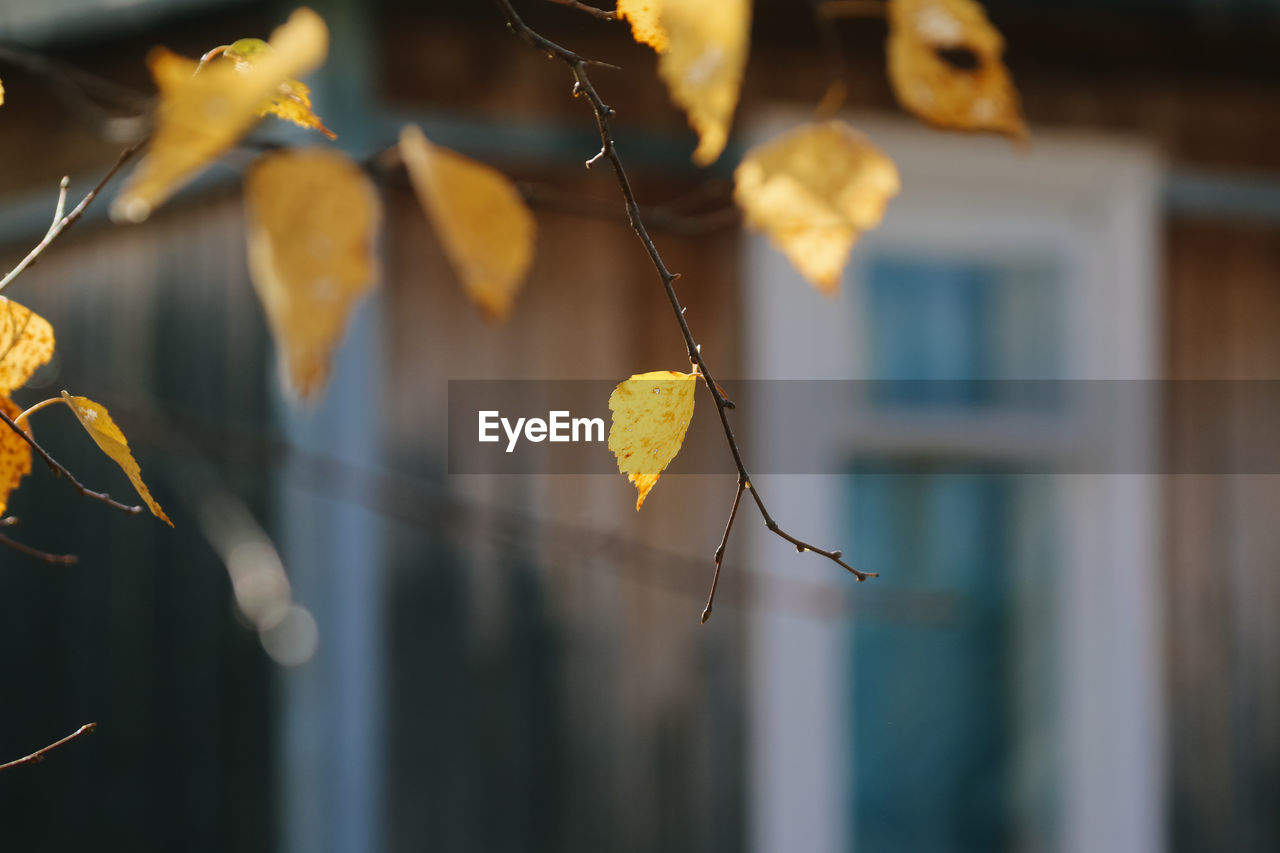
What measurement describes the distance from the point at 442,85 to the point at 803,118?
0.60 metres

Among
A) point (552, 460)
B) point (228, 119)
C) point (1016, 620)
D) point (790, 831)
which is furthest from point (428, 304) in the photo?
point (228, 119)

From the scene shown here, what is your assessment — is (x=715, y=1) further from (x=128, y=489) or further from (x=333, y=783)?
(x=128, y=489)

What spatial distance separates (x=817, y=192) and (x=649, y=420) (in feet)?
0.68

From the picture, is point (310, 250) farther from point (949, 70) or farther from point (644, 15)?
point (949, 70)

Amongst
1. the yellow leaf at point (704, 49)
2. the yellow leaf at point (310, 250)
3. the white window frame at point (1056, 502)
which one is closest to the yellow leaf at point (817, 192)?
the yellow leaf at point (704, 49)

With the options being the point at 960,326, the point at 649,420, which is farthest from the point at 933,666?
the point at 649,420

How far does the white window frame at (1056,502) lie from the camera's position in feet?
6.00

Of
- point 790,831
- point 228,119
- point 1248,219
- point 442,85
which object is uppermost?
point 442,85

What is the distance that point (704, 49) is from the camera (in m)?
0.45

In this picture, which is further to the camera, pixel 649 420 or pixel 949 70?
pixel 949 70

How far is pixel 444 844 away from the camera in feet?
5.45

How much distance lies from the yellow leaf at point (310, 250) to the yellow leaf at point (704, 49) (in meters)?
0.16

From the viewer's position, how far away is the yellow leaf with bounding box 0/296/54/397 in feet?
1.56

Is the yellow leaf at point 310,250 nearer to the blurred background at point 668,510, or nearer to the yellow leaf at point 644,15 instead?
the yellow leaf at point 644,15
